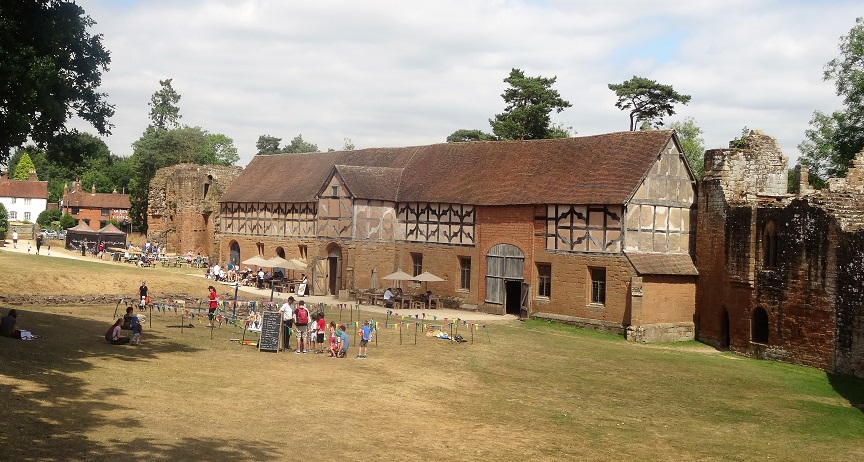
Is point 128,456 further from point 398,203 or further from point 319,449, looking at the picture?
point 398,203

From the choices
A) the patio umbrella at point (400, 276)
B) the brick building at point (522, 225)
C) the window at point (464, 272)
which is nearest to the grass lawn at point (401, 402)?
the brick building at point (522, 225)

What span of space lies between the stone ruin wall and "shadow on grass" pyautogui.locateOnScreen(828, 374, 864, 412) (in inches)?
1812

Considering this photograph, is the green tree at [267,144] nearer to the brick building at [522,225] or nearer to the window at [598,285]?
the brick building at [522,225]

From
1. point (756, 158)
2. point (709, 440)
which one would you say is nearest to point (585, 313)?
point (756, 158)

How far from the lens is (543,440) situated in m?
17.6

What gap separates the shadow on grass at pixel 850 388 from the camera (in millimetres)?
24156

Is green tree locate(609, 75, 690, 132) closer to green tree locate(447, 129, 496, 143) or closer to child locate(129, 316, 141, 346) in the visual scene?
green tree locate(447, 129, 496, 143)

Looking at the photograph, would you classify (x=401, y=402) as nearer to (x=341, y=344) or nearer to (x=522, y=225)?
(x=341, y=344)

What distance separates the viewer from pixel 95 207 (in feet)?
343

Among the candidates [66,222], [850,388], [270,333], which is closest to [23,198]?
[66,222]

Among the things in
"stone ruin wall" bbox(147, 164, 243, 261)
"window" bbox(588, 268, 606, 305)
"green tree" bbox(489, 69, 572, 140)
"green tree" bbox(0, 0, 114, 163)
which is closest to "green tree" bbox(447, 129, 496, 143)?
"green tree" bbox(489, 69, 572, 140)

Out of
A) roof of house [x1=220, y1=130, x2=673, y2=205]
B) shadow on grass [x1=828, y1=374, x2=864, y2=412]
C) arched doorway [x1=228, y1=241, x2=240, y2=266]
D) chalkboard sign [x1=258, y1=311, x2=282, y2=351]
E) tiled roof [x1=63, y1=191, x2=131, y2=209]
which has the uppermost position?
tiled roof [x1=63, y1=191, x2=131, y2=209]

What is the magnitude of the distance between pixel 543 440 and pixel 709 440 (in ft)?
13.1

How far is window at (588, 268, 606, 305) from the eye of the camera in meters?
37.4
